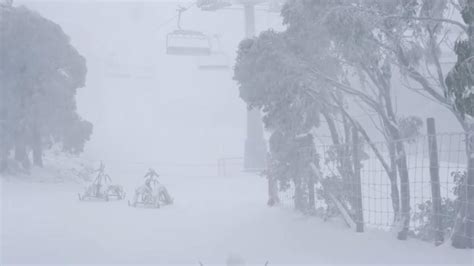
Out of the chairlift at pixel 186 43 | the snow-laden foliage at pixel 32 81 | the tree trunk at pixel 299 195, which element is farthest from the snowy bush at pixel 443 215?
the snow-laden foliage at pixel 32 81

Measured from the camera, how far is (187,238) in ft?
28.3

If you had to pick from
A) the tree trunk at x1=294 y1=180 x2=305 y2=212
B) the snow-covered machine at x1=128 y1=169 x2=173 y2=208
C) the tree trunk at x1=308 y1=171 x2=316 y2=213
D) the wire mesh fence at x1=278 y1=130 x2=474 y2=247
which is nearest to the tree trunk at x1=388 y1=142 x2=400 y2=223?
the wire mesh fence at x1=278 y1=130 x2=474 y2=247

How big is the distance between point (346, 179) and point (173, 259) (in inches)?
124

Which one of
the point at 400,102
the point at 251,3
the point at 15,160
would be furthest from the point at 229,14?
the point at 15,160

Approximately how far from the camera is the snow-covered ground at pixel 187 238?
7148 mm

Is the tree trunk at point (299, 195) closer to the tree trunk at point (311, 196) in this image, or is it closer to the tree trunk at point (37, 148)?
the tree trunk at point (311, 196)

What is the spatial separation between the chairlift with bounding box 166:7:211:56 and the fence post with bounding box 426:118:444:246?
11259 mm

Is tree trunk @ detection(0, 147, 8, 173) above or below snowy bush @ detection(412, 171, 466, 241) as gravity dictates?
above

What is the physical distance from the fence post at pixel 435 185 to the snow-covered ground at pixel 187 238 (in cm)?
20

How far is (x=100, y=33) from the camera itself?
50.5 meters

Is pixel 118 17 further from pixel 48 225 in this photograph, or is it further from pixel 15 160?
pixel 48 225

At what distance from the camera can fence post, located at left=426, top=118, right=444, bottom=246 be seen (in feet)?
23.9

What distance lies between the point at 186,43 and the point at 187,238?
10.1m

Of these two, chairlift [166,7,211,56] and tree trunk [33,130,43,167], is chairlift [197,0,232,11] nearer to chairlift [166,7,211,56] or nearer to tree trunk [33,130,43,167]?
chairlift [166,7,211,56]
